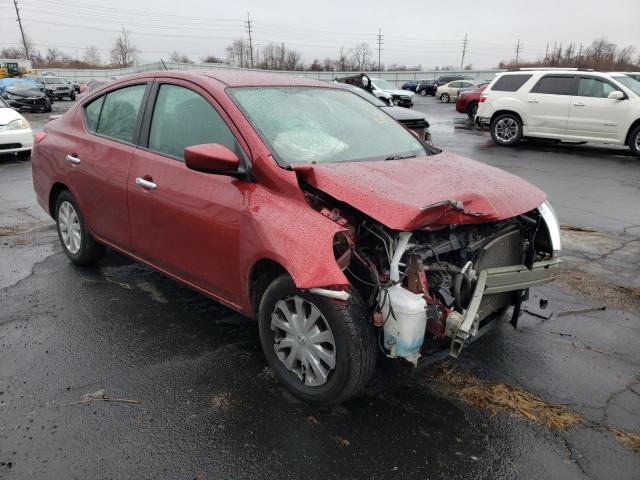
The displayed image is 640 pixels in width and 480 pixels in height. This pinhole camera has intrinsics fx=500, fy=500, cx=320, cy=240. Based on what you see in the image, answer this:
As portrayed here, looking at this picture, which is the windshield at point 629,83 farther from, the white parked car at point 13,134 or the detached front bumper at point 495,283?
the white parked car at point 13,134

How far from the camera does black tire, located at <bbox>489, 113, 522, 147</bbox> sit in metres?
13.4

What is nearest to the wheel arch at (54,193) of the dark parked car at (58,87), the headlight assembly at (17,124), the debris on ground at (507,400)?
the debris on ground at (507,400)

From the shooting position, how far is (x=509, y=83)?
1325 centimetres

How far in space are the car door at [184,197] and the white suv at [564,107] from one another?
1132 centimetres

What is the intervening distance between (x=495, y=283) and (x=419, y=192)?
694mm

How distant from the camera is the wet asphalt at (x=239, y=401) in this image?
7.90 ft

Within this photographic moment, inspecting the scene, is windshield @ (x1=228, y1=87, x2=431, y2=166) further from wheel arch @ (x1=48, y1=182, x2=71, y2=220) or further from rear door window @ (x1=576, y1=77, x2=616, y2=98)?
rear door window @ (x1=576, y1=77, x2=616, y2=98)

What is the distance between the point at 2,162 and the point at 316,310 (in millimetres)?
11034

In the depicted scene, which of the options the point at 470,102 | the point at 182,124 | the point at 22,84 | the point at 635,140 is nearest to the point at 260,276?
the point at 182,124

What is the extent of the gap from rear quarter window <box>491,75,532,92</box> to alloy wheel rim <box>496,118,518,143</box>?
0.80 m

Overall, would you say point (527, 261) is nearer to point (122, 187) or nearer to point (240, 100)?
point (240, 100)

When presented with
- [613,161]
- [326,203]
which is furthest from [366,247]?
[613,161]

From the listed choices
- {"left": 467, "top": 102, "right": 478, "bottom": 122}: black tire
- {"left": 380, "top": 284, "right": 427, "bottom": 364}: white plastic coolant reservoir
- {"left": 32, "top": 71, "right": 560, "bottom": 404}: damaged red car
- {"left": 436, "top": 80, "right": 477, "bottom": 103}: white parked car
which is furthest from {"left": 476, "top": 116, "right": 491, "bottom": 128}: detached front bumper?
{"left": 436, "top": 80, "right": 477, "bottom": 103}: white parked car

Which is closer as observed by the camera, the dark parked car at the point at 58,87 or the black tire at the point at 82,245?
the black tire at the point at 82,245
